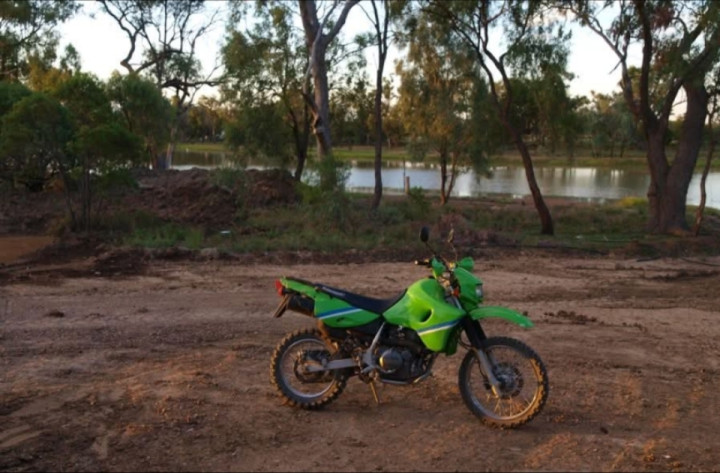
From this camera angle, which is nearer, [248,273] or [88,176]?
[248,273]

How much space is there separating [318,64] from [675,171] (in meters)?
11.0

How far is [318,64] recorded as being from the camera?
75.7 ft

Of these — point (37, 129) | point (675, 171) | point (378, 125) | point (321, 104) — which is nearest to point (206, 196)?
point (321, 104)

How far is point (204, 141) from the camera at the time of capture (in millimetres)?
96438

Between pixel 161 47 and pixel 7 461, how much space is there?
38345 mm

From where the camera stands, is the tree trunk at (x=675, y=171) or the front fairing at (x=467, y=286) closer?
the front fairing at (x=467, y=286)

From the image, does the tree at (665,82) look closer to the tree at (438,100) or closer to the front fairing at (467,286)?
the tree at (438,100)

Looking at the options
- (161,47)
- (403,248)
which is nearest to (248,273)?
(403,248)

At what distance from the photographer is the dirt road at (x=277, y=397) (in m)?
4.65

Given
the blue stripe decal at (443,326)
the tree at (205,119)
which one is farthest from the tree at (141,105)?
the blue stripe decal at (443,326)

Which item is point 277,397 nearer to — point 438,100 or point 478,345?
point 478,345

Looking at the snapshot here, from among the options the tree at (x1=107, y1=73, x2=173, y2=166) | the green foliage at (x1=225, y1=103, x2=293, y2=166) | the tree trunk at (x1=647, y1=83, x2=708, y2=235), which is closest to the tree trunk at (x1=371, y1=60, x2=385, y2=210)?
the green foliage at (x1=225, y1=103, x2=293, y2=166)

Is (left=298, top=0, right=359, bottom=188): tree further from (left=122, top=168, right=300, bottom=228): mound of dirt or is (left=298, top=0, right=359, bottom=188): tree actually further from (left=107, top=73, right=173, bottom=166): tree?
(left=107, top=73, right=173, bottom=166): tree

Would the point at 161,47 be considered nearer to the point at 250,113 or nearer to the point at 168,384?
the point at 250,113
